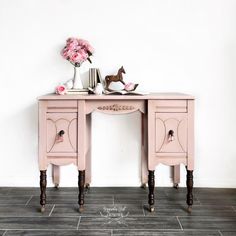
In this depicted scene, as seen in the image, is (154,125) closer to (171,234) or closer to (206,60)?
(171,234)

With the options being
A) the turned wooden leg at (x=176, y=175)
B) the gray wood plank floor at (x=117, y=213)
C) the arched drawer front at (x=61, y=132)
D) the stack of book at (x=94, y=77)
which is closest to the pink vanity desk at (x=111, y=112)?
the arched drawer front at (x=61, y=132)

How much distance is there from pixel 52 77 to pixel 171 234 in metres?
1.67

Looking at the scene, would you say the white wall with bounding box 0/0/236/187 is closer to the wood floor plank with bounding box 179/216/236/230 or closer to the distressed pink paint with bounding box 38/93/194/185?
the distressed pink paint with bounding box 38/93/194/185

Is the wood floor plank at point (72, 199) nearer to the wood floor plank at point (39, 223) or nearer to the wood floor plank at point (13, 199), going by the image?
the wood floor plank at point (13, 199)

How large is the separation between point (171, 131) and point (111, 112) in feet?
1.49

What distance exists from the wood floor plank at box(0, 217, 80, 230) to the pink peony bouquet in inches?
49.5

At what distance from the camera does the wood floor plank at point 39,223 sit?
2016 millimetres

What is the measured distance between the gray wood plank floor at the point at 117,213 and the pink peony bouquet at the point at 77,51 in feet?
3.71

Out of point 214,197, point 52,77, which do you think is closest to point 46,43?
point 52,77

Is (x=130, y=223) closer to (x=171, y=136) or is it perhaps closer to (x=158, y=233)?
(x=158, y=233)

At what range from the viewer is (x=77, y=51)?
2617mm

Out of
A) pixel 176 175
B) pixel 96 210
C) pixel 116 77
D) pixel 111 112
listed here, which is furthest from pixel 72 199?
pixel 116 77

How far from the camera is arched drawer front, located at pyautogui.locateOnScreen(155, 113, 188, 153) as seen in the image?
2.26m

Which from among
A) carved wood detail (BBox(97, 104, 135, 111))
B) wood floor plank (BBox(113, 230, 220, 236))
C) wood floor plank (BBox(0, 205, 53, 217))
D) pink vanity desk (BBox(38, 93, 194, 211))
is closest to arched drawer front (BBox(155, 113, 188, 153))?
pink vanity desk (BBox(38, 93, 194, 211))
